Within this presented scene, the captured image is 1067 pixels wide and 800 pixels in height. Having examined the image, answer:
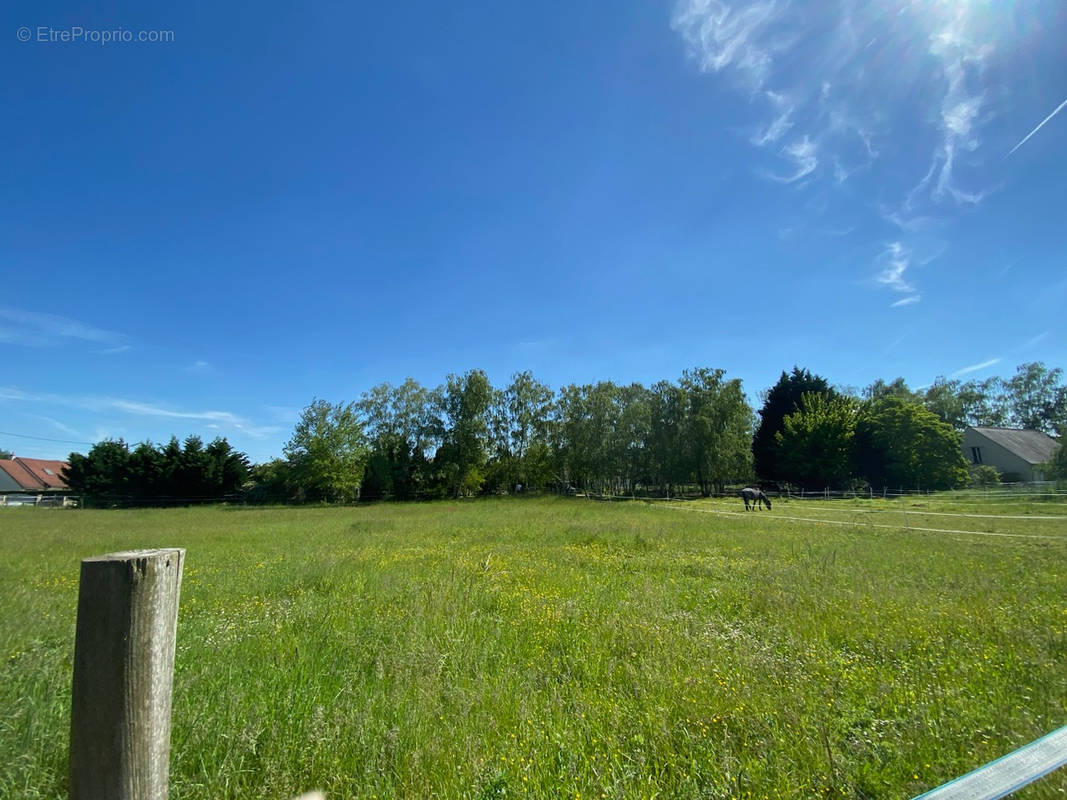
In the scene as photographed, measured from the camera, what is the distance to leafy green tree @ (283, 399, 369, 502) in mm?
53250

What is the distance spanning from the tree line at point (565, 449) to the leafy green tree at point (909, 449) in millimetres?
126

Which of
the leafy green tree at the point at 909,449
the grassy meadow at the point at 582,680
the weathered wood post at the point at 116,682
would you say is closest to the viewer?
the weathered wood post at the point at 116,682

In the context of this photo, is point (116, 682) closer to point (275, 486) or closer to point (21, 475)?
point (275, 486)

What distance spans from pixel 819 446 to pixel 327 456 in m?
54.9

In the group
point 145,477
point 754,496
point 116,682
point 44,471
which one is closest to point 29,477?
point 44,471

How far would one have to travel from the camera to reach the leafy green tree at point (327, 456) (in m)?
53.2

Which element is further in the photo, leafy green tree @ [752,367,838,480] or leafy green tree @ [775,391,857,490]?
leafy green tree @ [752,367,838,480]

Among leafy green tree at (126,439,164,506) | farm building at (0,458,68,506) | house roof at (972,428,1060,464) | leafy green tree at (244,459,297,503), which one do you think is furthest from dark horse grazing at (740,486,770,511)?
farm building at (0,458,68,506)

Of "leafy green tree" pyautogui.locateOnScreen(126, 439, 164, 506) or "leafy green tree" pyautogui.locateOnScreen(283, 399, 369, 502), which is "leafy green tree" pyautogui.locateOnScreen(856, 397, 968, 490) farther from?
"leafy green tree" pyautogui.locateOnScreen(126, 439, 164, 506)

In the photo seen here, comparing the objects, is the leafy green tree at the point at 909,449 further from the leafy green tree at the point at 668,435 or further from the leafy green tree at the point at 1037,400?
the leafy green tree at the point at 1037,400

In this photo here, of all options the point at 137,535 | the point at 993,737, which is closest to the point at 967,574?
the point at 993,737

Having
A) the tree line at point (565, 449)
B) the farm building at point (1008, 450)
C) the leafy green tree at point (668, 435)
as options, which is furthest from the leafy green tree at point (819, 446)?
the farm building at point (1008, 450)

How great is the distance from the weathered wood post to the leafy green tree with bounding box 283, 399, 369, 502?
56.1 m

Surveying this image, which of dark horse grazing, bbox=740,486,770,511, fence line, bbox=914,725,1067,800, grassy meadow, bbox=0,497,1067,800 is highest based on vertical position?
fence line, bbox=914,725,1067,800
